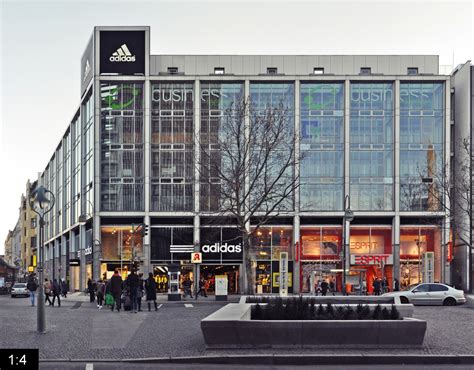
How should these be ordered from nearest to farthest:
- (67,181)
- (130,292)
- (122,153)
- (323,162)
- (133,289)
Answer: (133,289), (130,292), (323,162), (122,153), (67,181)

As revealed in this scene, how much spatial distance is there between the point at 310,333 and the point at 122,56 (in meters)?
54.9

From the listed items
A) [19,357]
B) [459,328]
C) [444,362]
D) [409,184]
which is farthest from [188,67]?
[19,357]

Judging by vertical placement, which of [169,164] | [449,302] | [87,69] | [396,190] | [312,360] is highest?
[87,69]

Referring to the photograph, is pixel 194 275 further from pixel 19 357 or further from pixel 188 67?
pixel 19 357

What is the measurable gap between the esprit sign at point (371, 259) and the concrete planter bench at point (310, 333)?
49.8m

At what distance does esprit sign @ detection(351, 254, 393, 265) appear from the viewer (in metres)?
66.4

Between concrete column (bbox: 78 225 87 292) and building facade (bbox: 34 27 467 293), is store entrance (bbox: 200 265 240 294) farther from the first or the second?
concrete column (bbox: 78 225 87 292)

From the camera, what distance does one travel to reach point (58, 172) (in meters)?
100

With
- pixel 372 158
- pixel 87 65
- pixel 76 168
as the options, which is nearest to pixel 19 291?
pixel 76 168

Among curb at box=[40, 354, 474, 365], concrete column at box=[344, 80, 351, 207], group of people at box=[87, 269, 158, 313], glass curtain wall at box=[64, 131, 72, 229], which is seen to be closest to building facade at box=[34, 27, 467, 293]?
concrete column at box=[344, 80, 351, 207]

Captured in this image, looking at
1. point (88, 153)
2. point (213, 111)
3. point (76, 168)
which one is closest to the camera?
point (213, 111)

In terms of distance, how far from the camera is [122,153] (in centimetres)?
6725

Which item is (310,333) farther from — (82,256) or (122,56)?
(82,256)

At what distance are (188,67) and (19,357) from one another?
65.2 meters
